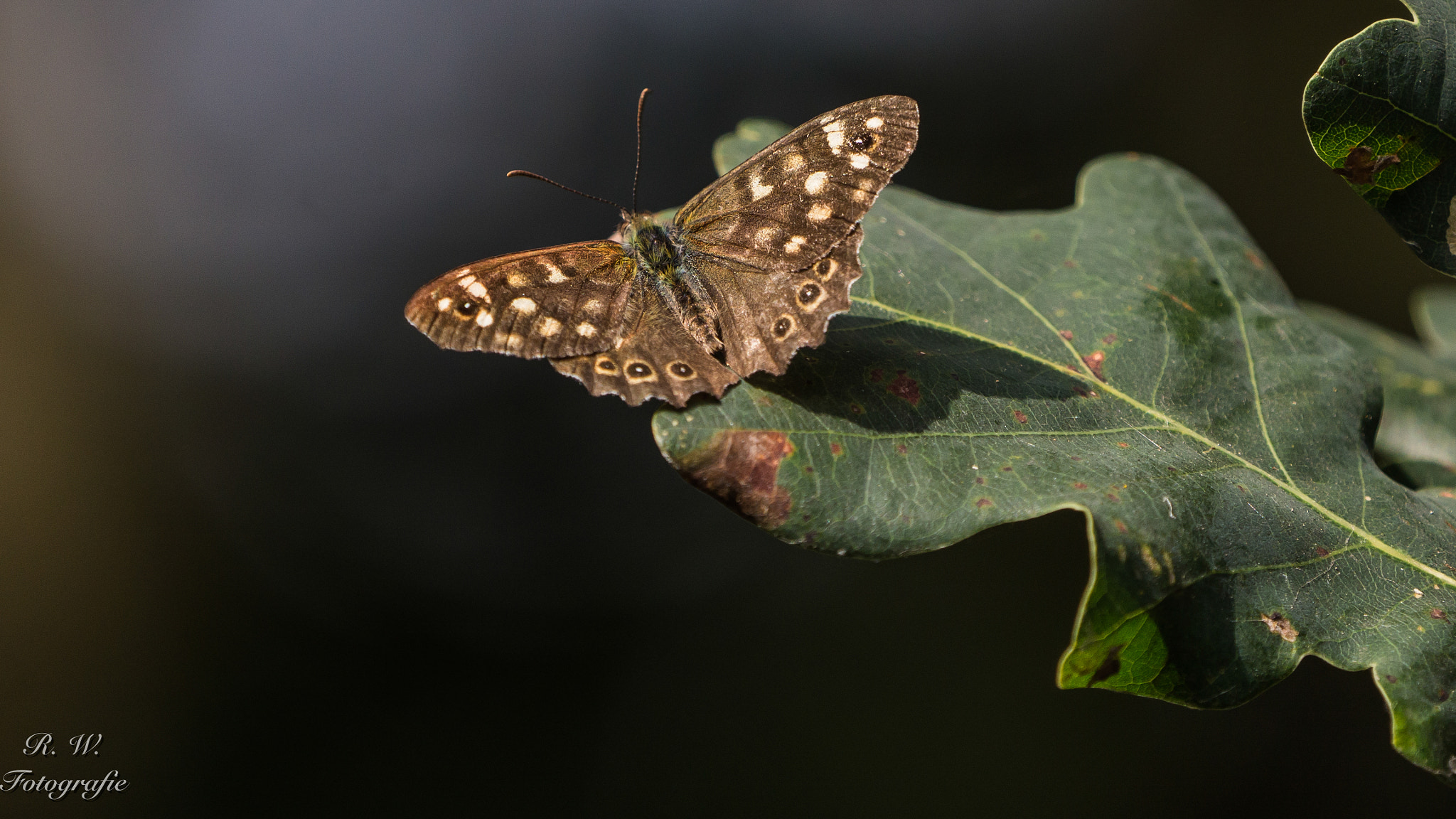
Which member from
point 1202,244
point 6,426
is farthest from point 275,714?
point 1202,244

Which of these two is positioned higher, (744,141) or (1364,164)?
(1364,164)

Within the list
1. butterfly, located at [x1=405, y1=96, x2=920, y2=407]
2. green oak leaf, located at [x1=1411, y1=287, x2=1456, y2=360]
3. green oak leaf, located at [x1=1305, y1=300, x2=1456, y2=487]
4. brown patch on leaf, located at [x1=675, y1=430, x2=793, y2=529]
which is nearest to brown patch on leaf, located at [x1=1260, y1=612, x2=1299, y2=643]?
brown patch on leaf, located at [x1=675, y1=430, x2=793, y2=529]

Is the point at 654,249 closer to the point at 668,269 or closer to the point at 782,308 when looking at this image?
the point at 668,269

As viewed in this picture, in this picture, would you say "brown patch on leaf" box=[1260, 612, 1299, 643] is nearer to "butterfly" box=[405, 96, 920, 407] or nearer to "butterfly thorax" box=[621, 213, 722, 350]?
"butterfly" box=[405, 96, 920, 407]

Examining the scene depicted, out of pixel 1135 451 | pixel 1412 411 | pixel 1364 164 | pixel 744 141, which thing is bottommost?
pixel 1412 411

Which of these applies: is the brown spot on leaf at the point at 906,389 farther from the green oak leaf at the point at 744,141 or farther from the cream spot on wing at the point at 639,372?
the green oak leaf at the point at 744,141

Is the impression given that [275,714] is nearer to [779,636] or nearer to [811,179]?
[779,636]

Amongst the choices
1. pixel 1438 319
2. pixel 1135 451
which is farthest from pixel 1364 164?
pixel 1438 319
